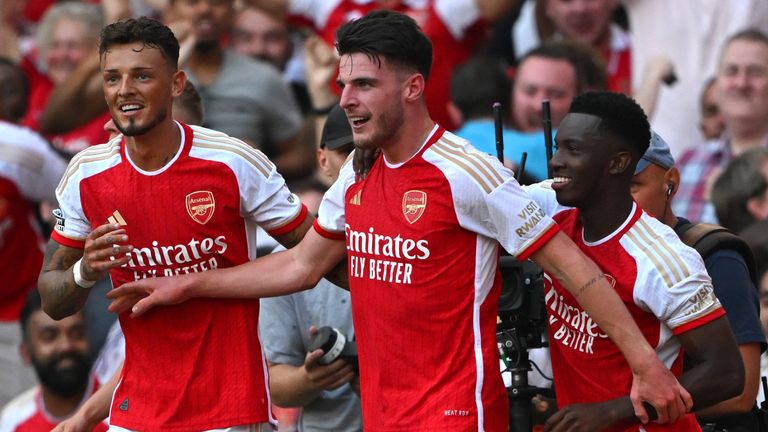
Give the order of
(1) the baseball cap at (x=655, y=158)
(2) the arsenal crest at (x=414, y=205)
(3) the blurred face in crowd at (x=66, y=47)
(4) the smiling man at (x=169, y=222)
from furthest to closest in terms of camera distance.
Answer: (3) the blurred face in crowd at (x=66, y=47), (1) the baseball cap at (x=655, y=158), (4) the smiling man at (x=169, y=222), (2) the arsenal crest at (x=414, y=205)


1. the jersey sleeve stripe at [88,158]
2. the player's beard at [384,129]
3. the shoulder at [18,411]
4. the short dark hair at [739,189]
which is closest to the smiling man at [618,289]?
the player's beard at [384,129]

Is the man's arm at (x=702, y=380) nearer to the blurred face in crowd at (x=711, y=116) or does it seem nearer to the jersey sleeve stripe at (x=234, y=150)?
the jersey sleeve stripe at (x=234, y=150)

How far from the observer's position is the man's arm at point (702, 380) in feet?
19.4

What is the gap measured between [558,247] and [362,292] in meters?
0.71

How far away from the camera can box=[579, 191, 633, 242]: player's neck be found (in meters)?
6.09

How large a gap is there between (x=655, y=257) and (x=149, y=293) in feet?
5.92

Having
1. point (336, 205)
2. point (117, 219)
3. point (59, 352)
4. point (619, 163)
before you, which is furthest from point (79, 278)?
point (59, 352)

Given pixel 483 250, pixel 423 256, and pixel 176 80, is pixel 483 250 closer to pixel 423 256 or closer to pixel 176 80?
pixel 423 256

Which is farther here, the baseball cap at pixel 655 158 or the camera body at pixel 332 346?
the camera body at pixel 332 346

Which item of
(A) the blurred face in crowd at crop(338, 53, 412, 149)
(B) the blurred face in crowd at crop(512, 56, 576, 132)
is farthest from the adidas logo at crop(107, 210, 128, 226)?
(B) the blurred face in crowd at crop(512, 56, 576, 132)

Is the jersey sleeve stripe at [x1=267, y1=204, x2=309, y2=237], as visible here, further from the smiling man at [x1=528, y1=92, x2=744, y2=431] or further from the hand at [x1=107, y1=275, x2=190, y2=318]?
the smiling man at [x1=528, y1=92, x2=744, y2=431]

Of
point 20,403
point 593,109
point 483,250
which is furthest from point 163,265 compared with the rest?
point 20,403

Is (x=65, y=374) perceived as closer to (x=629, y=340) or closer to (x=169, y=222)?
(x=169, y=222)

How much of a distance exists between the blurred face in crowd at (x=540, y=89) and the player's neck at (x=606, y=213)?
3836 mm
